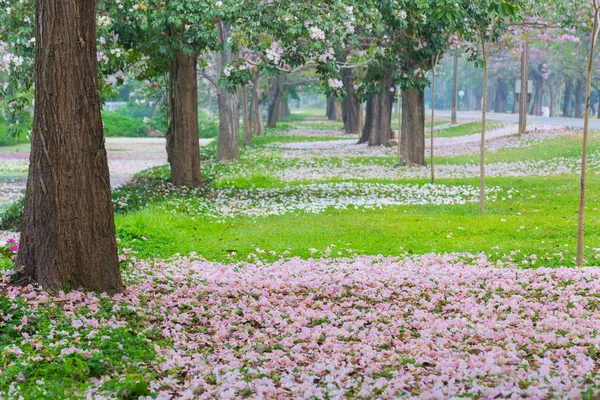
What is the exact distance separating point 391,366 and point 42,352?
2610 mm

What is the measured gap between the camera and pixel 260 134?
4716cm

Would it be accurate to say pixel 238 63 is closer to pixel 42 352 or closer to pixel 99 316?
pixel 99 316

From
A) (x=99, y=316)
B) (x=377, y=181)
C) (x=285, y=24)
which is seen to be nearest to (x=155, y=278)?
(x=99, y=316)

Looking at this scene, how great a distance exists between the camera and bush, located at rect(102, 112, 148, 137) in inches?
2462

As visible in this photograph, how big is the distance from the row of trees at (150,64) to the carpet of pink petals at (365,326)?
24.8 inches

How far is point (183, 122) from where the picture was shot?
61.4 feet

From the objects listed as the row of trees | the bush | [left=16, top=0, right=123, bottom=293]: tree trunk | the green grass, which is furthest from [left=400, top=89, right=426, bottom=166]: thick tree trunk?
the bush

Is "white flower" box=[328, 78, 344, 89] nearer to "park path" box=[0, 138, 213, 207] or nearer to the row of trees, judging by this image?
the row of trees

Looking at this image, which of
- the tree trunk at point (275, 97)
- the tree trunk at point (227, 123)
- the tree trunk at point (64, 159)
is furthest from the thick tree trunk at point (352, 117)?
the tree trunk at point (64, 159)

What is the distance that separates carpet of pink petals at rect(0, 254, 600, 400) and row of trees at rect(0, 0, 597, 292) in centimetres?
63

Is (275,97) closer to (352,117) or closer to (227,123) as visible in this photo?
(352,117)

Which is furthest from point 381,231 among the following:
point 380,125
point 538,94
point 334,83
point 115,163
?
point 538,94

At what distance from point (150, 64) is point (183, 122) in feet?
5.74

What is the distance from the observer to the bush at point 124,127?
62531 mm
